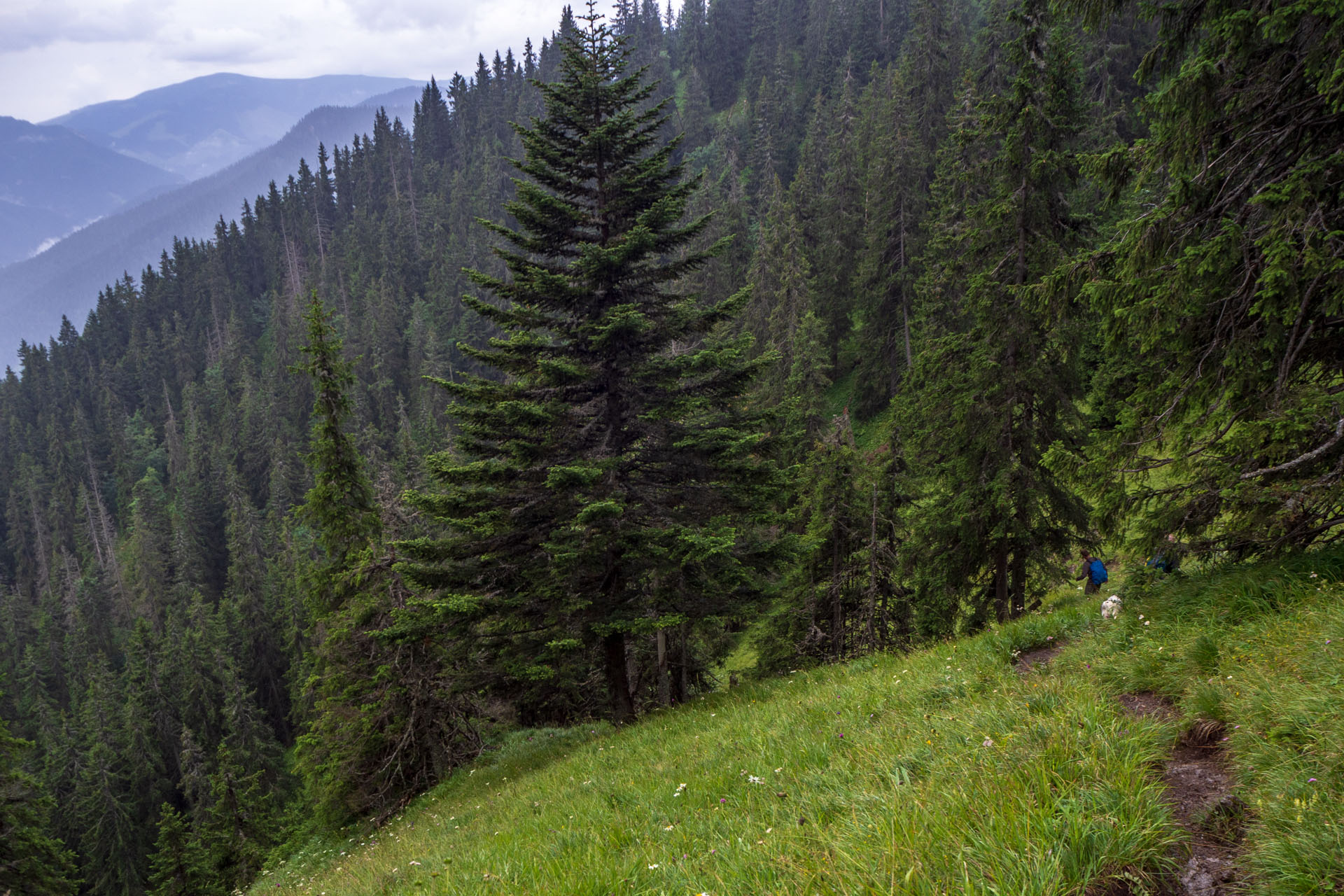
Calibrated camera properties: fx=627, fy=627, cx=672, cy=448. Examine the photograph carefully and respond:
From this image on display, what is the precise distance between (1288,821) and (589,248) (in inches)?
459

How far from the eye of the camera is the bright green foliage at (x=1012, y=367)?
13.6 metres

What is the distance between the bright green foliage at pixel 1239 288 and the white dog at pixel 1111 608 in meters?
0.95

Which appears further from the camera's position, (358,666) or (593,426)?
(358,666)

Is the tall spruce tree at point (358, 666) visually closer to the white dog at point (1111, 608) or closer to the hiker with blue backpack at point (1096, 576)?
the white dog at point (1111, 608)

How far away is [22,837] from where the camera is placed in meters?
19.5

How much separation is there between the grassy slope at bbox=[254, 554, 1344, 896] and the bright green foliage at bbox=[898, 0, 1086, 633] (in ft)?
25.2

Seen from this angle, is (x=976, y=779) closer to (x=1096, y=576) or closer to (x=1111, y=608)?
(x=1111, y=608)

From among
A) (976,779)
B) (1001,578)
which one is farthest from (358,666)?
(976,779)

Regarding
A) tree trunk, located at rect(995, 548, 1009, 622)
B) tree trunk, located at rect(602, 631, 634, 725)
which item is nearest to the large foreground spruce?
tree trunk, located at rect(602, 631, 634, 725)

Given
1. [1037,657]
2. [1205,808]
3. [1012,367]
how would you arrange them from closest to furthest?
[1205,808], [1037,657], [1012,367]

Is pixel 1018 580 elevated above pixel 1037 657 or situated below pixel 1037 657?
below

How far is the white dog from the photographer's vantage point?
21.8 ft

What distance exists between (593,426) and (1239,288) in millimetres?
9987

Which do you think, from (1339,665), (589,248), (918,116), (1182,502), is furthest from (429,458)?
(918,116)
